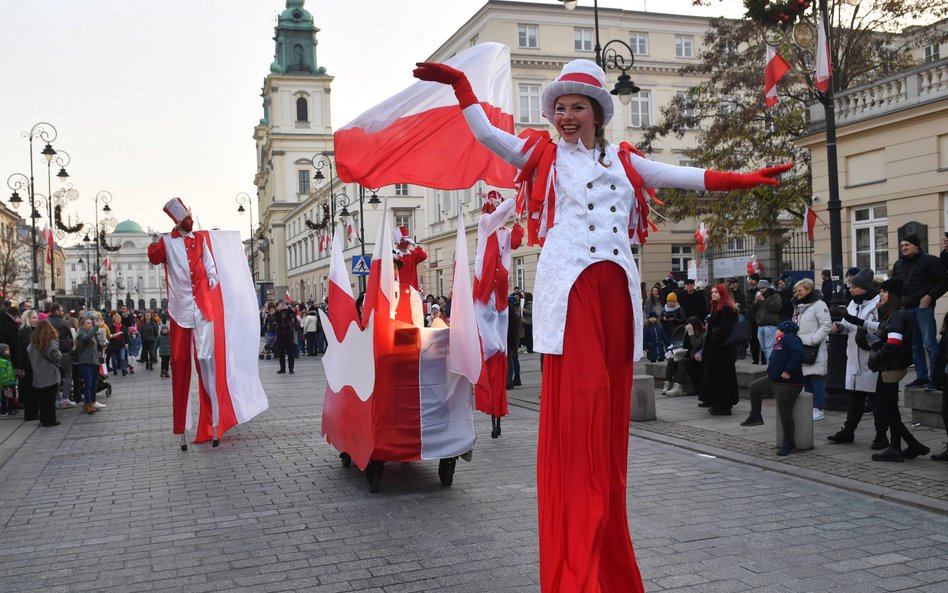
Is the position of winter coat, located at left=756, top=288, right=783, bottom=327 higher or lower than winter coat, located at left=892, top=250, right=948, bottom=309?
lower

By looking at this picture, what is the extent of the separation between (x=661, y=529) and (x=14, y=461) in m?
7.30

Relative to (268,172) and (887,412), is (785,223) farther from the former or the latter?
(268,172)

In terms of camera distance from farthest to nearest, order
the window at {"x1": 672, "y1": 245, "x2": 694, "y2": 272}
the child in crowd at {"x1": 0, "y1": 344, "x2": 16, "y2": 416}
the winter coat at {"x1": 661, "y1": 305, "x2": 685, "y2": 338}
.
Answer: the window at {"x1": 672, "y1": 245, "x2": 694, "y2": 272} → the winter coat at {"x1": 661, "y1": 305, "x2": 685, "y2": 338} → the child in crowd at {"x1": 0, "y1": 344, "x2": 16, "y2": 416}

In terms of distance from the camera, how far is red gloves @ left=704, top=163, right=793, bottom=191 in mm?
3666

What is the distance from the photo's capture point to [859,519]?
5863mm

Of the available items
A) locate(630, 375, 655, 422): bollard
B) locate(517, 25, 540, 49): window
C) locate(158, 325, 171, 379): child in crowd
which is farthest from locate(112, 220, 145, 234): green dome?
locate(630, 375, 655, 422): bollard

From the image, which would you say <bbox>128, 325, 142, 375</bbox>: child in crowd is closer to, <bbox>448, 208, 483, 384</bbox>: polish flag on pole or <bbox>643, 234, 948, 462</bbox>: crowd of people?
<bbox>643, 234, 948, 462</bbox>: crowd of people

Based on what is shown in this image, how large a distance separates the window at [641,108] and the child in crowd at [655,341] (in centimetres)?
2885

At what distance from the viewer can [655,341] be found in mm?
17469

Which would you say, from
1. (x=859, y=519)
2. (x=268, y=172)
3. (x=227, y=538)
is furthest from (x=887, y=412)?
(x=268, y=172)

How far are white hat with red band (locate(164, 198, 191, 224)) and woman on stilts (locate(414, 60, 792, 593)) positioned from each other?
6.47 metres

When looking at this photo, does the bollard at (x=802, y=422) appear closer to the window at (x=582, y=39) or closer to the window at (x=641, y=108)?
the window at (x=582, y=39)

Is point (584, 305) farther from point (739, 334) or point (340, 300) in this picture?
point (739, 334)

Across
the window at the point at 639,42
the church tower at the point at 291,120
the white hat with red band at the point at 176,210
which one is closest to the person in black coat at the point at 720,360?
the white hat with red band at the point at 176,210
